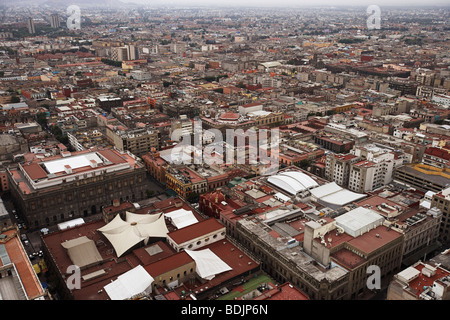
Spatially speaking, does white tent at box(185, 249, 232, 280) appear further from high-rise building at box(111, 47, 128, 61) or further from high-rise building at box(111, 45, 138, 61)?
high-rise building at box(111, 45, 138, 61)

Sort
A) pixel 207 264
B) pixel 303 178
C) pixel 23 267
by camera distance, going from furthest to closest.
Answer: pixel 303 178, pixel 207 264, pixel 23 267

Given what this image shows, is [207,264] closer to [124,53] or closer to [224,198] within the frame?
[224,198]

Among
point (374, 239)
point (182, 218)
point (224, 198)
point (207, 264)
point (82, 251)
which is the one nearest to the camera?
point (207, 264)

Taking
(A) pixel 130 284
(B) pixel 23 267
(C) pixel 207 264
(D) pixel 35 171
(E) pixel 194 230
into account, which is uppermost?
(D) pixel 35 171

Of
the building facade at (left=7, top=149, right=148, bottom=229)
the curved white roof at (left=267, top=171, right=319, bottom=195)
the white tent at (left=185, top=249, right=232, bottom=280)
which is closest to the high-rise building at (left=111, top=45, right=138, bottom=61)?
the building facade at (left=7, top=149, right=148, bottom=229)

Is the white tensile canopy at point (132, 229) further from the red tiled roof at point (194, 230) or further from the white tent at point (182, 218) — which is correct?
the red tiled roof at point (194, 230)

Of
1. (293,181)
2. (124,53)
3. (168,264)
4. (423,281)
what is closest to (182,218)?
(168,264)

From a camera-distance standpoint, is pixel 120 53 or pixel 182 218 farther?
pixel 120 53

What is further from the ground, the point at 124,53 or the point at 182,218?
the point at 124,53
